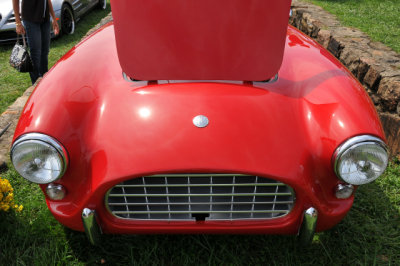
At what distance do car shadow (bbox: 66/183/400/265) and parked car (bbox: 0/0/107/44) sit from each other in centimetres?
407

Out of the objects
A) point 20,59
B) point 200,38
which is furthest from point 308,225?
point 20,59

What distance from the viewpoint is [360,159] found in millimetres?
1483

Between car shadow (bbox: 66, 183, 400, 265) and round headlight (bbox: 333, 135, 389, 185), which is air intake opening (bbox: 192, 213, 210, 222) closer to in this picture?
car shadow (bbox: 66, 183, 400, 265)

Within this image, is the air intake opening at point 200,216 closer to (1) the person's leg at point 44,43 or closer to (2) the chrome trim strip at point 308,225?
(2) the chrome trim strip at point 308,225

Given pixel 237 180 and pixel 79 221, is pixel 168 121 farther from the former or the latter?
pixel 79 221

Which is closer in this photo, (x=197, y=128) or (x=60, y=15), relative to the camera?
(x=197, y=128)

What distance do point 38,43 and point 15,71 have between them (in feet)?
4.17

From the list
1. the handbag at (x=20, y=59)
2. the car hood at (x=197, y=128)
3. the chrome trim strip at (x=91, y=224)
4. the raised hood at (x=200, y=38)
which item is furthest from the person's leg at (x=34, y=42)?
the chrome trim strip at (x=91, y=224)

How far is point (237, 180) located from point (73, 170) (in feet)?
2.41

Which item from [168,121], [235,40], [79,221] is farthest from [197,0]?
[79,221]

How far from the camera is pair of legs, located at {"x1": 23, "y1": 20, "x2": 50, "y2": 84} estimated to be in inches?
126

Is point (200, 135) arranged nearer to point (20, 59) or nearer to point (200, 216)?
point (200, 216)

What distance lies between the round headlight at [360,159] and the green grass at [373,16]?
2.47 m

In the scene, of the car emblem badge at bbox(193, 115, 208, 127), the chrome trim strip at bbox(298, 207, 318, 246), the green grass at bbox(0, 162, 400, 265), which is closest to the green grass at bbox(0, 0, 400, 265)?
the green grass at bbox(0, 162, 400, 265)
